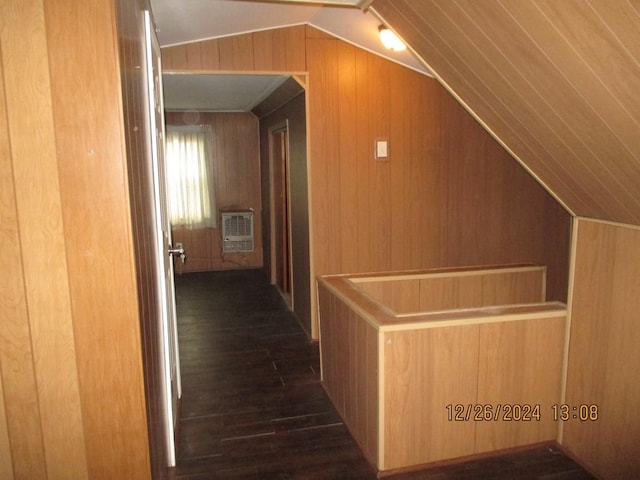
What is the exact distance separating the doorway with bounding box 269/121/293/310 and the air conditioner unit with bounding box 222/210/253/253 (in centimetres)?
93

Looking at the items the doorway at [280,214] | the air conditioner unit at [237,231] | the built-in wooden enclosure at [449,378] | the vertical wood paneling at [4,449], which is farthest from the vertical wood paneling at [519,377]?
the air conditioner unit at [237,231]

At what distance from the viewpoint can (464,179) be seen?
4332 millimetres

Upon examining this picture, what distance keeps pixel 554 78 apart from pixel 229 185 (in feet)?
19.0

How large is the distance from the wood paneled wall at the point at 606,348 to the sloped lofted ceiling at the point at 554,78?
14cm

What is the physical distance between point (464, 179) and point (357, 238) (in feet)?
3.61

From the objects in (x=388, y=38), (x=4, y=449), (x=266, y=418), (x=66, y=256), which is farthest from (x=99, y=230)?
(x=388, y=38)

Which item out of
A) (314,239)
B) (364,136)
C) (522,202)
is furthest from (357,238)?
(522,202)

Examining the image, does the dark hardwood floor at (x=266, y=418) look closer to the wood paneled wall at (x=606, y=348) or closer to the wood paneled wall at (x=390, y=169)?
the wood paneled wall at (x=606, y=348)

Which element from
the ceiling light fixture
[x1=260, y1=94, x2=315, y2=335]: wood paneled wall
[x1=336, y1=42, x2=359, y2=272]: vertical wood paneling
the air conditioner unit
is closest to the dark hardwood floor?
[x1=260, y1=94, x2=315, y2=335]: wood paneled wall

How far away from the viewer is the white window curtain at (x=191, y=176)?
6785 millimetres

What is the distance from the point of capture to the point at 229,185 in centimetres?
705

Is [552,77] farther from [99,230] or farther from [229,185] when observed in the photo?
[229,185]

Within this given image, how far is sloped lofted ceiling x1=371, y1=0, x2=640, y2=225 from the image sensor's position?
1341mm

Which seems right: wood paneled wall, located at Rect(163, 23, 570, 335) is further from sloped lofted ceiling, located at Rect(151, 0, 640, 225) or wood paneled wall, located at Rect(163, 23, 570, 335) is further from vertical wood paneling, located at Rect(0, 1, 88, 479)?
vertical wood paneling, located at Rect(0, 1, 88, 479)
